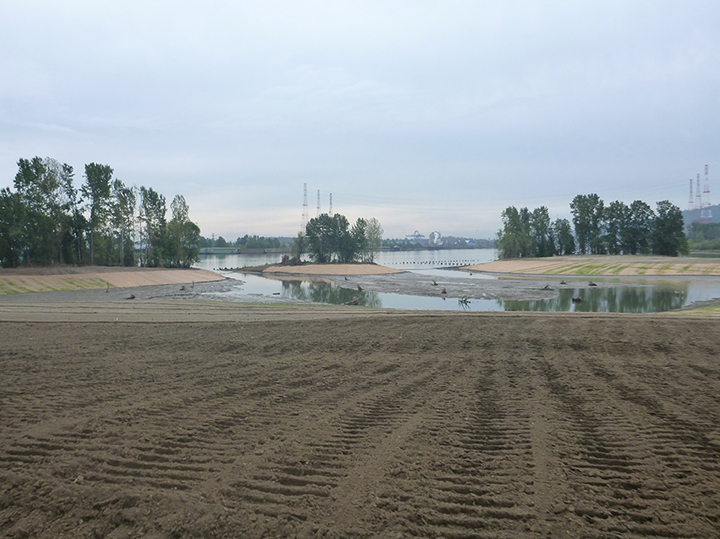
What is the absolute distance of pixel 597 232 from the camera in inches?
3905

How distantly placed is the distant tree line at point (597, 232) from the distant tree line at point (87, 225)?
70826 mm

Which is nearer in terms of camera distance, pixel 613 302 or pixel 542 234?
pixel 613 302

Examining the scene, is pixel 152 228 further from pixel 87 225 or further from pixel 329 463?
pixel 329 463

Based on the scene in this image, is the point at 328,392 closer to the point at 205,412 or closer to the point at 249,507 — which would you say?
the point at 205,412

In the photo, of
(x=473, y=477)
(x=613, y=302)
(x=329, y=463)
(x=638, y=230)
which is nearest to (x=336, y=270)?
(x=613, y=302)

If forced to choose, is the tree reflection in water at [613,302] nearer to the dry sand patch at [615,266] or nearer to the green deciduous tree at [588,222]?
the dry sand patch at [615,266]

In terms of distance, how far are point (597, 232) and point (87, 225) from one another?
97019 mm

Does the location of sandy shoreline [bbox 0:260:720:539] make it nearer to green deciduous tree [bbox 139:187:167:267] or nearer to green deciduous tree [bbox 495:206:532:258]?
green deciduous tree [bbox 139:187:167:267]

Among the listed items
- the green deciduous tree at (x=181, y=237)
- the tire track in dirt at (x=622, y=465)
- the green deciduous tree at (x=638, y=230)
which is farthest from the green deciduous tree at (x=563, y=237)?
the tire track in dirt at (x=622, y=465)

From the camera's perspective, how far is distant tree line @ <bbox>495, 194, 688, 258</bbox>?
296 ft

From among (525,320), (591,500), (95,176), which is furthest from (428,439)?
(95,176)

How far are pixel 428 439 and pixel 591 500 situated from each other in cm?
192

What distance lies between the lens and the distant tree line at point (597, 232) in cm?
9012

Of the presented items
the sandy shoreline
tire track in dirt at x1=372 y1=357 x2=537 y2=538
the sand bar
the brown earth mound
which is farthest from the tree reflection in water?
the sand bar
